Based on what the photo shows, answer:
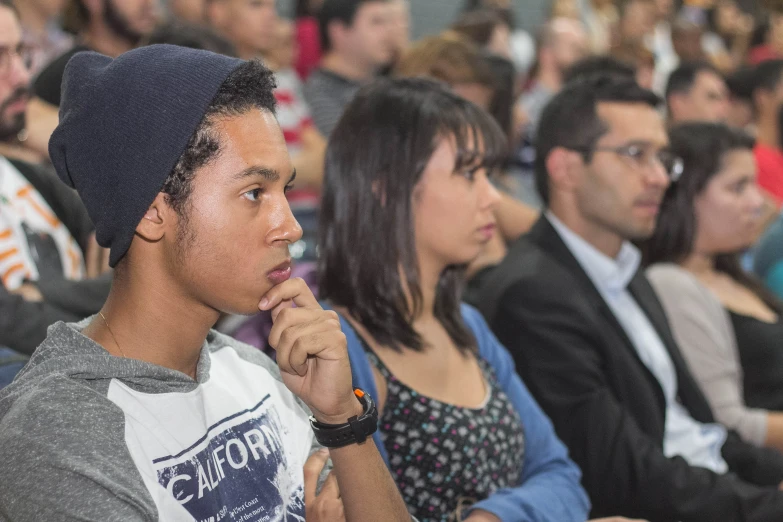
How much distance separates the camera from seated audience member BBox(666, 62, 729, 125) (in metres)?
5.28

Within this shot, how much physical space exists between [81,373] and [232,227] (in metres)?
0.29

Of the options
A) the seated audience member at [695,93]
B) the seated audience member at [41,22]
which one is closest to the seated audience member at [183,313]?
the seated audience member at [41,22]

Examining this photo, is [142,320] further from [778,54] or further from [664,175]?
[778,54]

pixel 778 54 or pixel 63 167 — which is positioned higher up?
pixel 63 167

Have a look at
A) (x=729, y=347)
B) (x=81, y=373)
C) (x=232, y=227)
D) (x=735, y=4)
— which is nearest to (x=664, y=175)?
(x=729, y=347)

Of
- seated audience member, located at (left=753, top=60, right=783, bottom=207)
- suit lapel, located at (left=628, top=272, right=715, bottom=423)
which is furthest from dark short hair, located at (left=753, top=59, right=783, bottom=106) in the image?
suit lapel, located at (left=628, top=272, right=715, bottom=423)

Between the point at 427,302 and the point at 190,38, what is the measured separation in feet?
4.05

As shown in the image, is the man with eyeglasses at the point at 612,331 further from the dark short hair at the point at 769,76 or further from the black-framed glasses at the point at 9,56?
the dark short hair at the point at 769,76

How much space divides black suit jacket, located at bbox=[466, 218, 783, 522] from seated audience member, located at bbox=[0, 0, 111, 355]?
1.08 meters

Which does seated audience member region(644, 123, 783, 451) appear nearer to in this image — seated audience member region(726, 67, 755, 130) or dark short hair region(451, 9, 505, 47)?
dark short hair region(451, 9, 505, 47)

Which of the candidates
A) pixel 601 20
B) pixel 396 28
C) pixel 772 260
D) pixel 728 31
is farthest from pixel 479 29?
pixel 728 31

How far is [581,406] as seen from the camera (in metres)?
2.29

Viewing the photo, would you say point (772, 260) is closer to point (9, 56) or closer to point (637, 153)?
point (637, 153)

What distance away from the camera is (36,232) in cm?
233
